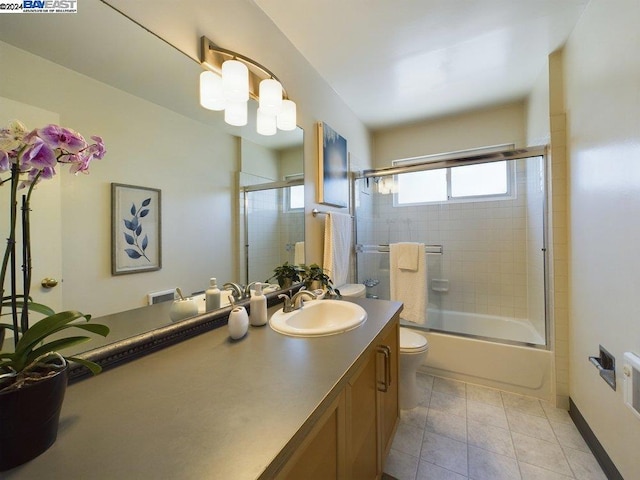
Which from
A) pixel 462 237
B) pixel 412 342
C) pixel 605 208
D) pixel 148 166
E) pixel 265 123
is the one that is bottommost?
pixel 412 342

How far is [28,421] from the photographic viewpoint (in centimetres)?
47

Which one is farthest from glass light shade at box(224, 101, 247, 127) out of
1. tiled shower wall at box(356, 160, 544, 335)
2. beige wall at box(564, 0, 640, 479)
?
beige wall at box(564, 0, 640, 479)

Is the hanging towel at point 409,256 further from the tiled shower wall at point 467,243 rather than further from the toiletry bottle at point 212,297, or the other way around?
the toiletry bottle at point 212,297

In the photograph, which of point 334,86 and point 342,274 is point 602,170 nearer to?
point 342,274

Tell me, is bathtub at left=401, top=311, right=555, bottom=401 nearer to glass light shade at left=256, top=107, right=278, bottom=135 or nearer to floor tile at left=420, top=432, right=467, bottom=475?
floor tile at left=420, top=432, right=467, bottom=475

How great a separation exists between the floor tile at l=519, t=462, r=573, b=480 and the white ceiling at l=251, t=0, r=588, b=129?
7.85ft

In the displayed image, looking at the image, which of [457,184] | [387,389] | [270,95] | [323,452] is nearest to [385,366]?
[387,389]

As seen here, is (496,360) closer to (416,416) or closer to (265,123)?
(416,416)

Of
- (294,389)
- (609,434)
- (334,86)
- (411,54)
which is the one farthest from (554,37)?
(294,389)

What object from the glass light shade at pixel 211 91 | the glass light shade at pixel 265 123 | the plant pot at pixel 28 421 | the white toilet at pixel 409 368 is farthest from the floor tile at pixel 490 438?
the glass light shade at pixel 211 91

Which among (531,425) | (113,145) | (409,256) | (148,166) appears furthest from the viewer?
(409,256)

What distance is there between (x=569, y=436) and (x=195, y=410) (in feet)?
6.75

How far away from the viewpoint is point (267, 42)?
1.54 m

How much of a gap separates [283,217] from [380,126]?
197 cm
